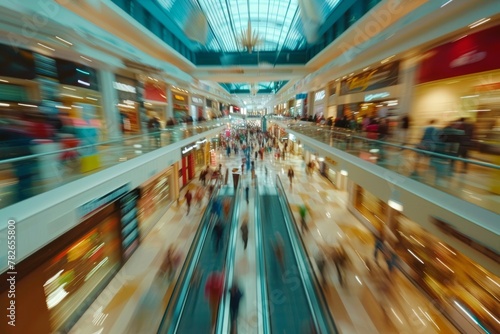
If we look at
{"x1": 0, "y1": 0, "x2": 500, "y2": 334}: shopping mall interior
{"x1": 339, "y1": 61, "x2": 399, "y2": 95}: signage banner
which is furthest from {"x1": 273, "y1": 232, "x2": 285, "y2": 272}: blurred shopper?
{"x1": 339, "y1": 61, "x2": 399, "y2": 95}: signage banner

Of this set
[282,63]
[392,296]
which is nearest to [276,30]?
[282,63]

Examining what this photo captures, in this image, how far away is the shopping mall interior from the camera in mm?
3592

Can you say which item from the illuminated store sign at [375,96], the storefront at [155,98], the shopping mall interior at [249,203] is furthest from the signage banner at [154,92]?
the illuminated store sign at [375,96]

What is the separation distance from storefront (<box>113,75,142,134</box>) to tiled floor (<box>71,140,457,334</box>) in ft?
16.3

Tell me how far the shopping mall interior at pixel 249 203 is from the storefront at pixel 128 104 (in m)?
0.14

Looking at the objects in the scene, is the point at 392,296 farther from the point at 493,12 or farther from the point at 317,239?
the point at 493,12

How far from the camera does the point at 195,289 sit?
5.82m

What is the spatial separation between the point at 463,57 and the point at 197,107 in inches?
795

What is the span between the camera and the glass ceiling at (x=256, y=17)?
10748mm

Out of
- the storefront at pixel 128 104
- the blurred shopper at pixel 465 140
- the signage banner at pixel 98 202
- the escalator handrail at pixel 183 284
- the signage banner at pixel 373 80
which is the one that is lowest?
the escalator handrail at pixel 183 284

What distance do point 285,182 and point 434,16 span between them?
10.5 m

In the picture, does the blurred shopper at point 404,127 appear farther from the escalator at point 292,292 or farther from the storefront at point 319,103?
the storefront at point 319,103

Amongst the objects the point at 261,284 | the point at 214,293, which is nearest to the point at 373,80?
the point at 261,284

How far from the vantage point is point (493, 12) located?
4.58 m
